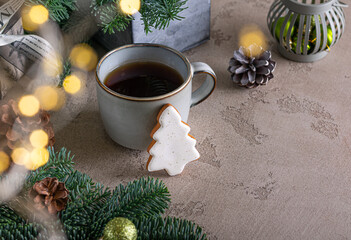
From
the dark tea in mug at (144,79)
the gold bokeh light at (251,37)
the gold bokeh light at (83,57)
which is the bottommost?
the gold bokeh light at (251,37)

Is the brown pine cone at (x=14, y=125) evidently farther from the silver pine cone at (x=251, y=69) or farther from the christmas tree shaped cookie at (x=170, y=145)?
the silver pine cone at (x=251, y=69)

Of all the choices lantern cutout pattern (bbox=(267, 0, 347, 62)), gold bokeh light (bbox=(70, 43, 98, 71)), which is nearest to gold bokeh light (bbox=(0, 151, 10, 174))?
gold bokeh light (bbox=(70, 43, 98, 71))

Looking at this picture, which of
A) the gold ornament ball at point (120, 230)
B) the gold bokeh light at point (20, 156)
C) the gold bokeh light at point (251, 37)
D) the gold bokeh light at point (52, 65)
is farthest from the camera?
the gold bokeh light at point (251, 37)

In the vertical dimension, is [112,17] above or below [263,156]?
above

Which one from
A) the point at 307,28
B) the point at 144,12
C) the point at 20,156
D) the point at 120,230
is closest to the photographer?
the point at 120,230

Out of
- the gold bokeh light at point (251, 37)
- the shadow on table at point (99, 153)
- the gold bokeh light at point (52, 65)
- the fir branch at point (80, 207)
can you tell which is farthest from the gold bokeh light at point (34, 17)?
the gold bokeh light at point (251, 37)

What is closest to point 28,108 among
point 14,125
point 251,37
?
point 14,125

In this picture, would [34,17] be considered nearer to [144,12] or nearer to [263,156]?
[144,12]
